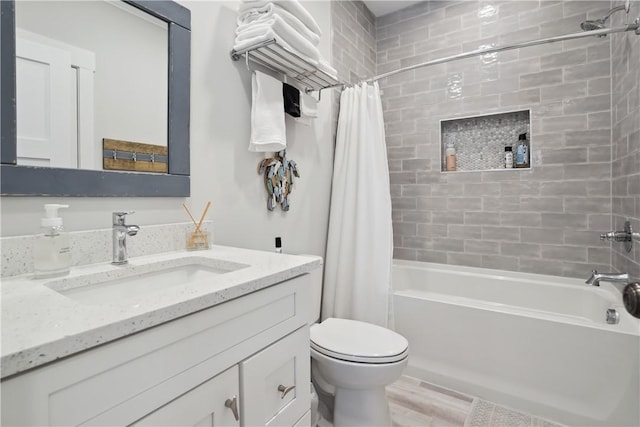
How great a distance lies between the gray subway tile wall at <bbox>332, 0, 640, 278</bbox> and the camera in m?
2.03

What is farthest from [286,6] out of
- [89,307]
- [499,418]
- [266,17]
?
[499,418]

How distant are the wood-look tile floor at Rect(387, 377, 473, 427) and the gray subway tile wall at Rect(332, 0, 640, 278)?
3.34 ft

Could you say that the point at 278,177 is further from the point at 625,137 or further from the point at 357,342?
the point at 625,137

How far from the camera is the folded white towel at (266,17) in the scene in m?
1.41

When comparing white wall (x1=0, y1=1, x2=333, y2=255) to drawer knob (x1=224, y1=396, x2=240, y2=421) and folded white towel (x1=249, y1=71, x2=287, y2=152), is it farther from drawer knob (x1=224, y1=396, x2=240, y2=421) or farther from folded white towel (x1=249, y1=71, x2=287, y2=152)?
drawer knob (x1=224, y1=396, x2=240, y2=421)

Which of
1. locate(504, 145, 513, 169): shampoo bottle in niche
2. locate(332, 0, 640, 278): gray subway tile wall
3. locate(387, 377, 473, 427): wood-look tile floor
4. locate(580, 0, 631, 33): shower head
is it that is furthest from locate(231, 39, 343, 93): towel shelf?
locate(387, 377, 473, 427): wood-look tile floor

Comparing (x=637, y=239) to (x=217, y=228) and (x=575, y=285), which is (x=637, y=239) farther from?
(x=217, y=228)

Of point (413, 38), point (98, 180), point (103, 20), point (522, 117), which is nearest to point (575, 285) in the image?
point (522, 117)

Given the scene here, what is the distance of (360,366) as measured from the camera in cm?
138

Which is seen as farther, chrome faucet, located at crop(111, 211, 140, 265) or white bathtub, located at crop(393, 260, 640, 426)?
white bathtub, located at crop(393, 260, 640, 426)

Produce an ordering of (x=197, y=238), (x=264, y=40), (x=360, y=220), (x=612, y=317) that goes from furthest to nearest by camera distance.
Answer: (x=360, y=220) < (x=612, y=317) < (x=264, y=40) < (x=197, y=238)

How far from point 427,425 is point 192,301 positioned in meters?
1.56

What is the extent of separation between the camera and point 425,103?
266 centimetres

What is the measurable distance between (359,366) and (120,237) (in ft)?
3.48
